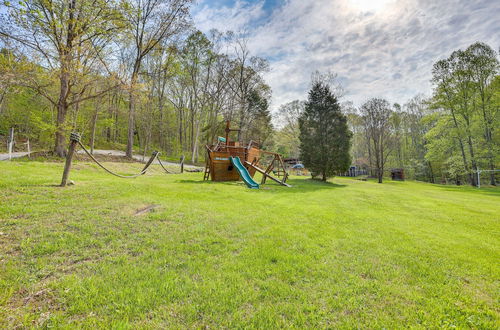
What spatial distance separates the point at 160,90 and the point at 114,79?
57.3 feet

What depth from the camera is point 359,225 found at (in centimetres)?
498

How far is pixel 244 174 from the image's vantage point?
11508 millimetres

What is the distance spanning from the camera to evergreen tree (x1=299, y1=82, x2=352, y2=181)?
1844cm

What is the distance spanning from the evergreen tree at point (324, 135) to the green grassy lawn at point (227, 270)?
13.8 m

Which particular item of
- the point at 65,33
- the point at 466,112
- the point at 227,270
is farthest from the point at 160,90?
the point at 466,112

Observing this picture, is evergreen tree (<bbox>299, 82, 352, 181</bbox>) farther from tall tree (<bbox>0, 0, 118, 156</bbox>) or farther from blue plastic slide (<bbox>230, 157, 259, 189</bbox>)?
tall tree (<bbox>0, 0, 118, 156</bbox>)

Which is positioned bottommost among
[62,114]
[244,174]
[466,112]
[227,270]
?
[227,270]

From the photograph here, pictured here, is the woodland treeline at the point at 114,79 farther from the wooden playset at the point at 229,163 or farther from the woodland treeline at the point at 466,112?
the woodland treeline at the point at 466,112

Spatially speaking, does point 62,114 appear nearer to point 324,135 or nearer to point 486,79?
point 324,135

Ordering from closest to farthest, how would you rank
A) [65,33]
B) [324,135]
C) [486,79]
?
[65,33], [324,135], [486,79]

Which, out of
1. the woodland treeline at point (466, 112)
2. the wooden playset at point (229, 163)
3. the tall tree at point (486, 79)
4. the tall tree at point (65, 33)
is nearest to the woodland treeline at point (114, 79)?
the tall tree at point (65, 33)

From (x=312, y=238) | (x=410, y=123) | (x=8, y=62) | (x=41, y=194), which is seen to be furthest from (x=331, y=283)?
(x=410, y=123)

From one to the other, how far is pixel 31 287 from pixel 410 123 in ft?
158

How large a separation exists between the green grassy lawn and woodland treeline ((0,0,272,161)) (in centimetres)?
712
